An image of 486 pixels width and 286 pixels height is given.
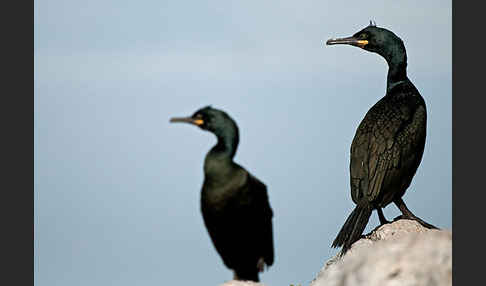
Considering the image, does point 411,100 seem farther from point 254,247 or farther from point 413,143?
point 254,247

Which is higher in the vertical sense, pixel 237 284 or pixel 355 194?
pixel 355 194

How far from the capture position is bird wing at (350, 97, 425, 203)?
6660 mm

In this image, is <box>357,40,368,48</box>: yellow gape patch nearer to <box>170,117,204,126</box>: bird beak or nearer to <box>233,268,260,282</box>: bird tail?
<box>170,117,204,126</box>: bird beak

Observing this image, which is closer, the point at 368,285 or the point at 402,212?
the point at 368,285

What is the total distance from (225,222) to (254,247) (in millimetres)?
258

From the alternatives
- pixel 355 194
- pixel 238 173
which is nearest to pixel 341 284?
pixel 238 173

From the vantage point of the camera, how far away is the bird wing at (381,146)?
6660 mm

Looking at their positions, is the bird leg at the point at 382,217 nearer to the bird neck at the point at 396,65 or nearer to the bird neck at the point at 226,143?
the bird neck at the point at 396,65

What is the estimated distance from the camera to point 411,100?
6863mm

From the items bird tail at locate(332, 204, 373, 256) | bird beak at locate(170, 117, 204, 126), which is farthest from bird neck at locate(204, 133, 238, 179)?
bird tail at locate(332, 204, 373, 256)

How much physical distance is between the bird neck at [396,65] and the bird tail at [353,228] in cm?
102

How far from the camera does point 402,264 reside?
5.12m

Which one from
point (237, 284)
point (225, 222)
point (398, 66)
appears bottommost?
point (237, 284)

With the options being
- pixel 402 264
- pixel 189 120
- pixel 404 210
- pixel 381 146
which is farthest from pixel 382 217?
pixel 189 120
